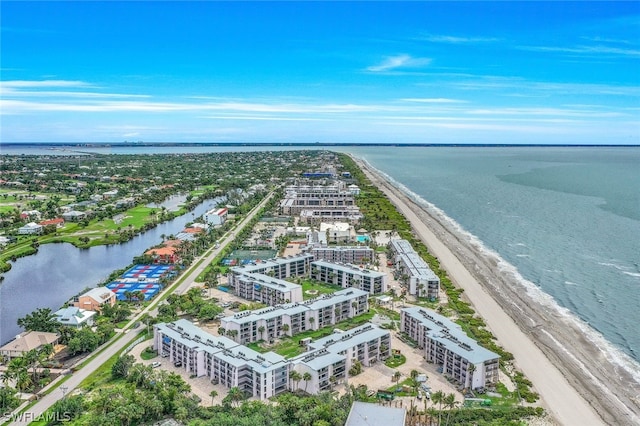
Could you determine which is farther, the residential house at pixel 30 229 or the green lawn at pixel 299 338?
the residential house at pixel 30 229

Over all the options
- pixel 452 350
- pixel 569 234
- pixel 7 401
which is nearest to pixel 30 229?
pixel 7 401

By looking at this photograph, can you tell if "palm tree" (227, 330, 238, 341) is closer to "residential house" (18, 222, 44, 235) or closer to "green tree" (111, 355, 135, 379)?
"green tree" (111, 355, 135, 379)

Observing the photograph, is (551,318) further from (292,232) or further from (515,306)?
(292,232)

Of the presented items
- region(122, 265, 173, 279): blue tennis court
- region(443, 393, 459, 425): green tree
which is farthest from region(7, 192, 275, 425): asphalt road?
region(443, 393, 459, 425): green tree

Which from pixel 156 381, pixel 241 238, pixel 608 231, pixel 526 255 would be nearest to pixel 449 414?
pixel 156 381

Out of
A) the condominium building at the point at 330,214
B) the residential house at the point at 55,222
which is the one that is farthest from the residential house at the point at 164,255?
the condominium building at the point at 330,214

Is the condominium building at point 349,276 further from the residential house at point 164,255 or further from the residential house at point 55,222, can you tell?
the residential house at point 55,222

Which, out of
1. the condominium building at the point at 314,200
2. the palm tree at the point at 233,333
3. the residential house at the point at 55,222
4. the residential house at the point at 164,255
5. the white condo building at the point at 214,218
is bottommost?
the palm tree at the point at 233,333
